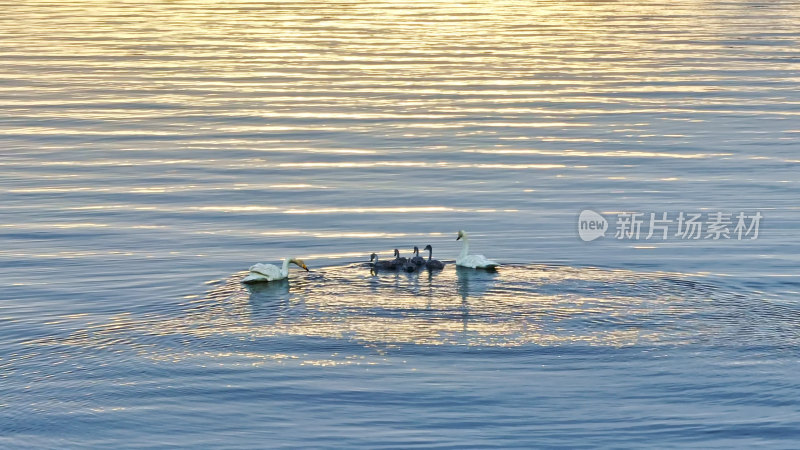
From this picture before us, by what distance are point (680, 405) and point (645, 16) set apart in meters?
50.0

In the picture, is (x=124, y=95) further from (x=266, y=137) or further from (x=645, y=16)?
(x=645, y=16)

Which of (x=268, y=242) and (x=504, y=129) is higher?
(x=504, y=129)

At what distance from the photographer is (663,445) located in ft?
43.8

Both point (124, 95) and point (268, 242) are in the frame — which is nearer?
point (268, 242)

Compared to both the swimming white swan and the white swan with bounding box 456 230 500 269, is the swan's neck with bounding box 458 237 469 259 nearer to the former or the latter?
the white swan with bounding box 456 230 500 269

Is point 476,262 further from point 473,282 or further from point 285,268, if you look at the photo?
point 285,268

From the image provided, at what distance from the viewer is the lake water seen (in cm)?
1430

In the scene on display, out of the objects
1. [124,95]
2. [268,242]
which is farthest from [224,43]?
[268,242]

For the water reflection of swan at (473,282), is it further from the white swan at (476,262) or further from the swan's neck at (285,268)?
the swan's neck at (285,268)

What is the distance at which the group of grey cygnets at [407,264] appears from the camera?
18859 millimetres
